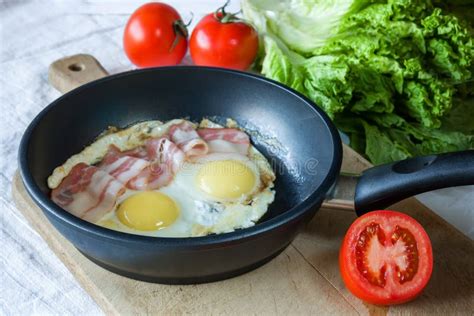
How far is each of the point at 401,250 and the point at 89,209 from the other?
742 mm

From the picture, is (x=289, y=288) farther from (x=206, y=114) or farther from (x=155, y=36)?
(x=155, y=36)

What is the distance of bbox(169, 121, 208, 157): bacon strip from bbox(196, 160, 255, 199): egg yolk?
67mm

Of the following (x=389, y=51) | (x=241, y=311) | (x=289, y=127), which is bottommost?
(x=241, y=311)

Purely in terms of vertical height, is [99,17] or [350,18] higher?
[350,18]

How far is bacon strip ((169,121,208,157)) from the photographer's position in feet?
5.38

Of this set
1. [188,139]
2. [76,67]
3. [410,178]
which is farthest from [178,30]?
[410,178]

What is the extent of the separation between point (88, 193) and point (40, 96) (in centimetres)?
84

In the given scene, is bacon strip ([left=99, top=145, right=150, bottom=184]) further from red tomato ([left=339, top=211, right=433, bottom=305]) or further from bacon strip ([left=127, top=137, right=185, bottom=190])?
red tomato ([left=339, top=211, right=433, bottom=305])

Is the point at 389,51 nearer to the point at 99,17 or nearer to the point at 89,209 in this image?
the point at 89,209

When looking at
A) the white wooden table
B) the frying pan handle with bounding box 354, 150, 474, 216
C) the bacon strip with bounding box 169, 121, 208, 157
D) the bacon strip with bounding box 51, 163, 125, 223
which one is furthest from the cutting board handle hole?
the frying pan handle with bounding box 354, 150, 474, 216

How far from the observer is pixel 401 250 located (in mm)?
1292

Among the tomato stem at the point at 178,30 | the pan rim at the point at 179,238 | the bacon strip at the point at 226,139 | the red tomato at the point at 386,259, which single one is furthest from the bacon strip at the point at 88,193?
the tomato stem at the point at 178,30

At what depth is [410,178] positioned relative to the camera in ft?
4.42

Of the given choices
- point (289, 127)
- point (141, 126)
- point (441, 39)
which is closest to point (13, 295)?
point (141, 126)
